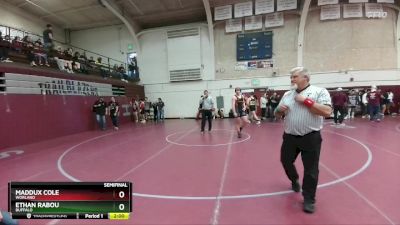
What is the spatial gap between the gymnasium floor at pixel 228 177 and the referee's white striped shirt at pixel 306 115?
1069 millimetres

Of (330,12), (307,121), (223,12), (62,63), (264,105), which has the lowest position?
(307,121)

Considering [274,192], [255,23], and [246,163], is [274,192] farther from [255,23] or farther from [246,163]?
[255,23]

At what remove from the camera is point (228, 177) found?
15.9ft

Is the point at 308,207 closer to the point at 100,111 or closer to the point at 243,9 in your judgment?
the point at 100,111

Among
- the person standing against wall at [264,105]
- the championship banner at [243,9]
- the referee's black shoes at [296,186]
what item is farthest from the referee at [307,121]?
the championship banner at [243,9]

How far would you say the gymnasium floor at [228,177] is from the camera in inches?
127

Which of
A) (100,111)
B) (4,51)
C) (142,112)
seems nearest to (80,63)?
(100,111)

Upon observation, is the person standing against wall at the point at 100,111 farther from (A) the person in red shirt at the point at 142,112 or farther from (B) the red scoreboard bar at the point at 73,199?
(B) the red scoreboard bar at the point at 73,199

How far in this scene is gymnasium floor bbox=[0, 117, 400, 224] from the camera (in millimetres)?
3225

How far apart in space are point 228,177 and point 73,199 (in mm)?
3226

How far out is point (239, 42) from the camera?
1938 cm

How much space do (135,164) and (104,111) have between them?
891 centimetres

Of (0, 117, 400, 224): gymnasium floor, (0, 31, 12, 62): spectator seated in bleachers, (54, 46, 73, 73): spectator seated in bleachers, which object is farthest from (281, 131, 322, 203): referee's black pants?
(54, 46, 73, 73): spectator seated in bleachers
